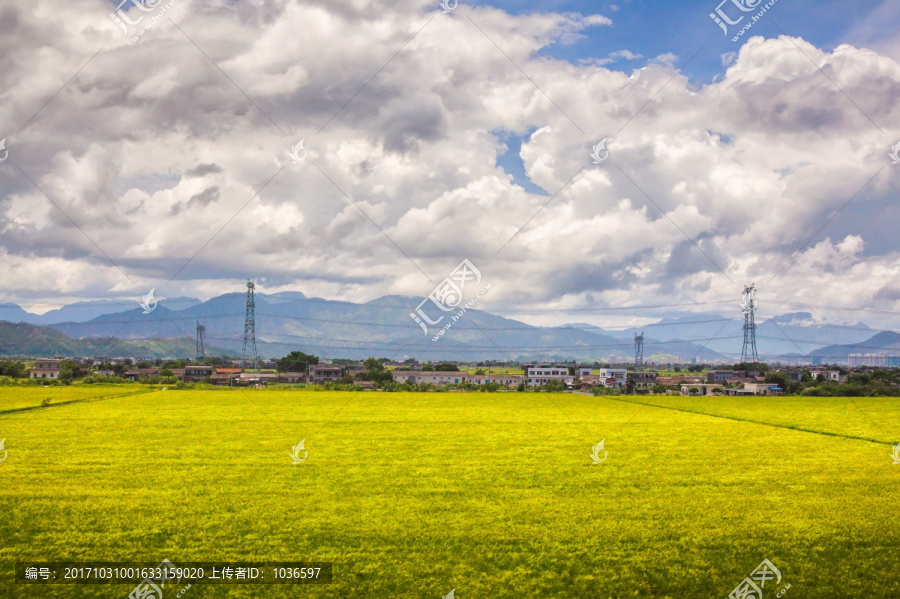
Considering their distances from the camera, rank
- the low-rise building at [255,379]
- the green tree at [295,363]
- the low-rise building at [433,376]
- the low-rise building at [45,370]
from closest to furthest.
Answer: the low-rise building at [45,370] < the low-rise building at [255,379] < the low-rise building at [433,376] < the green tree at [295,363]

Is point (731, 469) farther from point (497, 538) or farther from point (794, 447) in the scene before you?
point (497, 538)

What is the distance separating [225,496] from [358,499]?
3.27 m

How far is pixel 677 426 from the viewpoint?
31312mm

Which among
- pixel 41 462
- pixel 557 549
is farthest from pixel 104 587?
pixel 41 462

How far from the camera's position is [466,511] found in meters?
12.3

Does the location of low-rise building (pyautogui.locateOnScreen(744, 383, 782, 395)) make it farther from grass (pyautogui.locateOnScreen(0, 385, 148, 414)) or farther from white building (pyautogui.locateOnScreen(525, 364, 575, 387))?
grass (pyautogui.locateOnScreen(0, 385, 148, 414))

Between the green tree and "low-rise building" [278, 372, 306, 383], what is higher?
the green tree

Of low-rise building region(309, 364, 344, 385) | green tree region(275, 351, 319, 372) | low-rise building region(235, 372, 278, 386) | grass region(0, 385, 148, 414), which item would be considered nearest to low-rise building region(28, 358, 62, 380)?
grass region(0, 385, 148, 414)

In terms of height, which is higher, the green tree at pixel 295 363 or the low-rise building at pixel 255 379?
the green tree at pixel 295 363

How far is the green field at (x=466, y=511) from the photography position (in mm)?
9180

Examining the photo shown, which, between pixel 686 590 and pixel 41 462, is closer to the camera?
pixel 686 590

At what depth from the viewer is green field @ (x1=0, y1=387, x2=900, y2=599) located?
9.18 meters

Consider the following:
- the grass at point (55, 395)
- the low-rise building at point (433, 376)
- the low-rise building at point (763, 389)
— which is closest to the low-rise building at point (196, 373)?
the grass at point (55, 395)

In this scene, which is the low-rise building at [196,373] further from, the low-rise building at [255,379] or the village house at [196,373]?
the low-rise building at [255,379]
